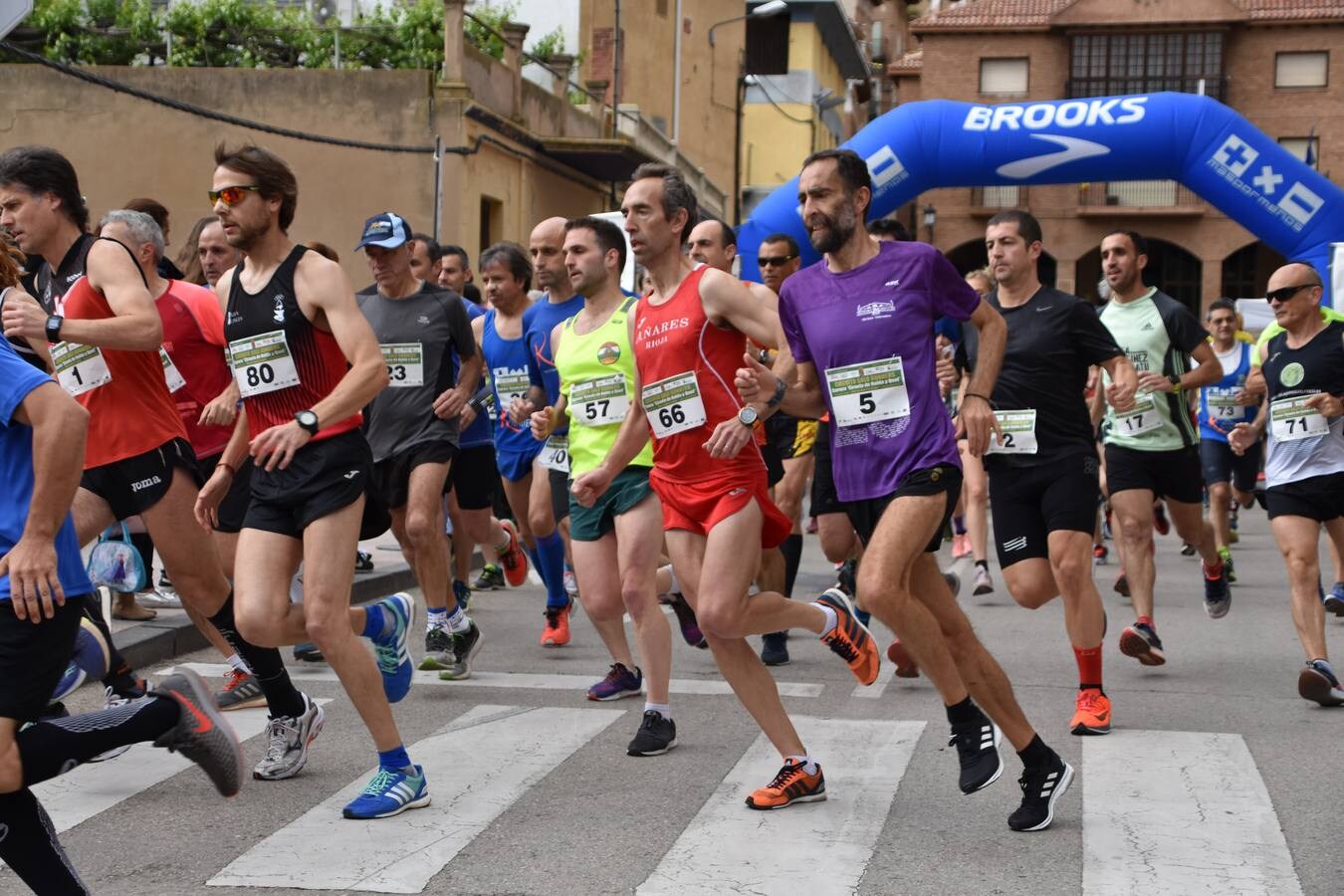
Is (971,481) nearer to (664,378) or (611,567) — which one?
(611,567)

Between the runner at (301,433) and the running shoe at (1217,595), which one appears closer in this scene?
the runner at (301,433)

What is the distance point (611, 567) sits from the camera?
284 inches

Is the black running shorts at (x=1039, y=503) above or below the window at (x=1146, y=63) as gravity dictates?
below

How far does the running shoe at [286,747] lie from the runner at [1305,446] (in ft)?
13.7

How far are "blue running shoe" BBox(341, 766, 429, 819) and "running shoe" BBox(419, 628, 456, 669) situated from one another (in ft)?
8.55

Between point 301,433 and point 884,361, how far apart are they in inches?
71.8

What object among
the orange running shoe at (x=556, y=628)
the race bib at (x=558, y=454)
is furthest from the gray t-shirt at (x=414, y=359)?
the orange running shoe at (x=556, y=628)

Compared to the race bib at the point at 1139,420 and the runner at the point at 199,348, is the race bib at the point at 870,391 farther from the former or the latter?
the race bib at the point at 1139,420

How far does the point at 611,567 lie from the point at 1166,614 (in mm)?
4935

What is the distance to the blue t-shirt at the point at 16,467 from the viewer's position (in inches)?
158

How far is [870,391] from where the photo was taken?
220 inches

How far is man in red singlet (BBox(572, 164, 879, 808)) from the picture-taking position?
18.8 feet

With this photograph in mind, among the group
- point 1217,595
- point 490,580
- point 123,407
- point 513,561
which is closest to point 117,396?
point 123,407

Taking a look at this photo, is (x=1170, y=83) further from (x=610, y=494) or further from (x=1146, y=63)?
(x=610, y=494)
